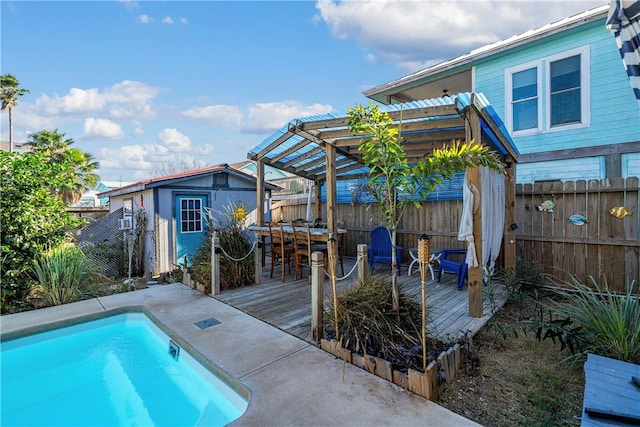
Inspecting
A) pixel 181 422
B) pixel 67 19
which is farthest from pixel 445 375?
pixel 67 19

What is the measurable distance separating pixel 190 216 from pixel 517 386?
8003 mm

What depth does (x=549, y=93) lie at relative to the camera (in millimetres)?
7082

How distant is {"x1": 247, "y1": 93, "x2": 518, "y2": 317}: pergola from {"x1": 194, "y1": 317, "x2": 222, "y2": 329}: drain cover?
2272 mm

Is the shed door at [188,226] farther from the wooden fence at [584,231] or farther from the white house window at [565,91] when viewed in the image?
the white house window at [565,91]

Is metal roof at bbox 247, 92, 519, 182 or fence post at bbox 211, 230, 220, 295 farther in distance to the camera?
fence post at bbox 211, 230, 220, 295

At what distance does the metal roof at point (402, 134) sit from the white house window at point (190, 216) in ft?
9.57

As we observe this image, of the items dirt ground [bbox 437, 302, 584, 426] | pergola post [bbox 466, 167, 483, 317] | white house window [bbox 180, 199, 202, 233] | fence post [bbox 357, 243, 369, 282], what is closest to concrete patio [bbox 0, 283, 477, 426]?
dirt ground [bbox 437, 302, 584, 426]

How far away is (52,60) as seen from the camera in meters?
7.73

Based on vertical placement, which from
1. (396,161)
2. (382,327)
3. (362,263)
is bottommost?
(382,327)

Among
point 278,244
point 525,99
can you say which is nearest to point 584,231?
point 525,99

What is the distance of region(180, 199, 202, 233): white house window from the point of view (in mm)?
8492

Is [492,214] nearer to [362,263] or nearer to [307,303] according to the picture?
[362,263]

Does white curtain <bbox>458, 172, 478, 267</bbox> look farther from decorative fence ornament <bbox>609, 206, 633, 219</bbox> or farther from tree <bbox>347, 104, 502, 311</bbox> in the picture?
decorative fence ornament <bbox>609, 206, 633, 219</bbox>

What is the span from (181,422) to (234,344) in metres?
0.81
